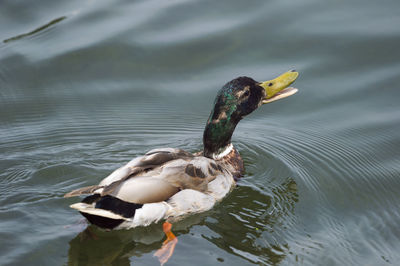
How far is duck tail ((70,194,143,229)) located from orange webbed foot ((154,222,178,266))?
1.37 feet

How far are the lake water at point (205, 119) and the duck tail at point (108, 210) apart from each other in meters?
0.29

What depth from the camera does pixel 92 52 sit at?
9148 mm

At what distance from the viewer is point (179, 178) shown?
575 centimetres

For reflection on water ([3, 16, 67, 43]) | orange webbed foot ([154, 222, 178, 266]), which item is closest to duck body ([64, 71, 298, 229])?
orange webbed foot ([154, 222, 178, 266])

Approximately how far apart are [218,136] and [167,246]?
1852 mm

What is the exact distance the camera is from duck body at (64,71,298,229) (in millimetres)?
5148

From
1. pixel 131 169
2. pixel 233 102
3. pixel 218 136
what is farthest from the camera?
pixel 218 136

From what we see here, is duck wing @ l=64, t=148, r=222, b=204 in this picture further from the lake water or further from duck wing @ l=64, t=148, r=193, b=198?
the lake water

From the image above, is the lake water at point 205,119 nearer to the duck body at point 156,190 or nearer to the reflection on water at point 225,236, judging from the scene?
the reflection on water at point 225,236

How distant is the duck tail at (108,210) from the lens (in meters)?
4.98

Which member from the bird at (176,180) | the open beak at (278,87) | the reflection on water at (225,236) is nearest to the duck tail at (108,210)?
the bird at (176,180)

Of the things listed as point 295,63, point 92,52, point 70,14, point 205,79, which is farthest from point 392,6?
point 70,14

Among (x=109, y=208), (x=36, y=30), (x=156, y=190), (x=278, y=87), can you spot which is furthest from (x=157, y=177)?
(x=36, y=30)

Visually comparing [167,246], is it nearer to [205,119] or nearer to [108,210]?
[108,210]
